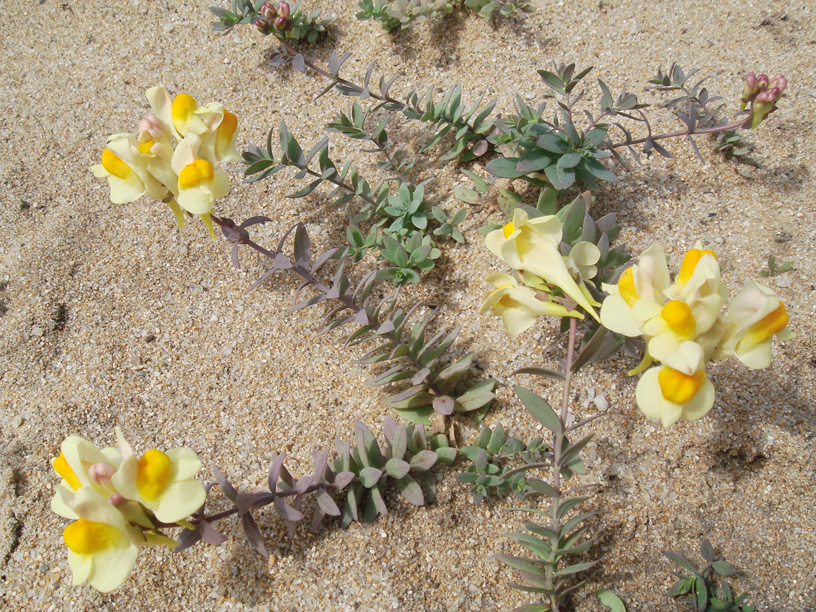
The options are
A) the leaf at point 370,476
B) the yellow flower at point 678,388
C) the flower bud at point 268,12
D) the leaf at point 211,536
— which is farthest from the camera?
the flower bud at point 268,12

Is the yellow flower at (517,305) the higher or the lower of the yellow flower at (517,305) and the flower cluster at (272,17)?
the lower

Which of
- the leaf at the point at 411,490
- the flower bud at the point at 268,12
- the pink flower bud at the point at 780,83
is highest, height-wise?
the flower bud at the point at 268,12

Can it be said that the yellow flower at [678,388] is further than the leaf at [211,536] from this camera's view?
No

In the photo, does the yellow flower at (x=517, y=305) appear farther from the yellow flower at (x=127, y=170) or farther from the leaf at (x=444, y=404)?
the yellow flower at (x=127, y=170)

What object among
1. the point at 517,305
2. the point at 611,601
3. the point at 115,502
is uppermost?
the point at 517,305

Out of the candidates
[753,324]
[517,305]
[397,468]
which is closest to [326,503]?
[397,468]

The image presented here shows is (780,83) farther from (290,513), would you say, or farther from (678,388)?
(290,513)

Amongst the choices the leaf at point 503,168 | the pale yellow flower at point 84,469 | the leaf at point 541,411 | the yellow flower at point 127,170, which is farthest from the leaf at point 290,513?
the leaf at point 503,168

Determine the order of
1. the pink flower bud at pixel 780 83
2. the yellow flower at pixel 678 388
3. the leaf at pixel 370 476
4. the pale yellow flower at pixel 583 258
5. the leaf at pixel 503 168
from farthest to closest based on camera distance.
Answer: the leaf at pixel 503 168, the pink flower bud at pixel 780 83, the leaf at pixel 370 476, the pale yellow flower at pixel 583 258, the yellow flower at pixel 678 388
